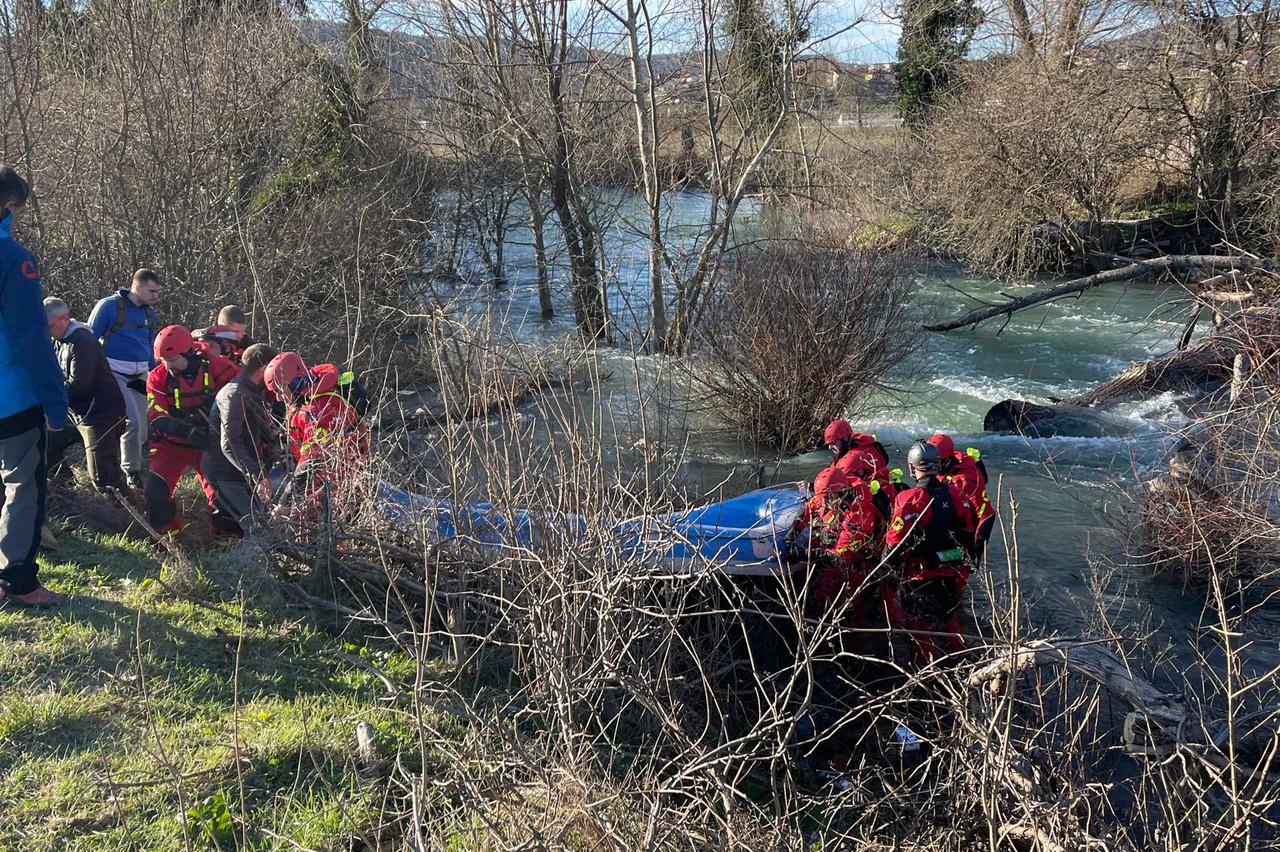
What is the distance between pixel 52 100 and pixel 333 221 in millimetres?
3594

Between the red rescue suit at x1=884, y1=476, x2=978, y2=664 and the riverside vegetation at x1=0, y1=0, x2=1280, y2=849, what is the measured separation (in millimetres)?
280

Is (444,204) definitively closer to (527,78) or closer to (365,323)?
(527,78)

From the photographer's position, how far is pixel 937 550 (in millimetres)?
5645

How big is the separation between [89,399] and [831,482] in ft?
15.2

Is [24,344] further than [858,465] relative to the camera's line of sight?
No

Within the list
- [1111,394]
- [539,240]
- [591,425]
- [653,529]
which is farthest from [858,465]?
[539,240]

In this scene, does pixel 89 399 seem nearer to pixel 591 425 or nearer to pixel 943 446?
pixel 591 425

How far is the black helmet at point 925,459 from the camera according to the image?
568 centimetres

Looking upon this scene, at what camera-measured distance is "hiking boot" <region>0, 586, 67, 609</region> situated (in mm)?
4570

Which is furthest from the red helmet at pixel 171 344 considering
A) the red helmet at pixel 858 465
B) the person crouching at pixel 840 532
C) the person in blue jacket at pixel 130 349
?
the red helmet at pixel 858 465

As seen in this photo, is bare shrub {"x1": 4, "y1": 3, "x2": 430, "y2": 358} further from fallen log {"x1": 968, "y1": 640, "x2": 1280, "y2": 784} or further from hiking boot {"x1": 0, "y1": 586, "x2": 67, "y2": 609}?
fallen log {"x1": 968, "y1": 640, "x2": 1280, "y2": 784}

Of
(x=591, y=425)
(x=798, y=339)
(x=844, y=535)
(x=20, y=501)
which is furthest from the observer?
(x=798, y=339)

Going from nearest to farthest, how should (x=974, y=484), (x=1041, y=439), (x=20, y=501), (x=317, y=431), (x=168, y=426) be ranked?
(x=20, y=501) < (x=317, y=431) < (x=168, y=426) < (x=974, y=484) < (x=1041, y=439)

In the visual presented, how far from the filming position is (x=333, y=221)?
12.2 m
